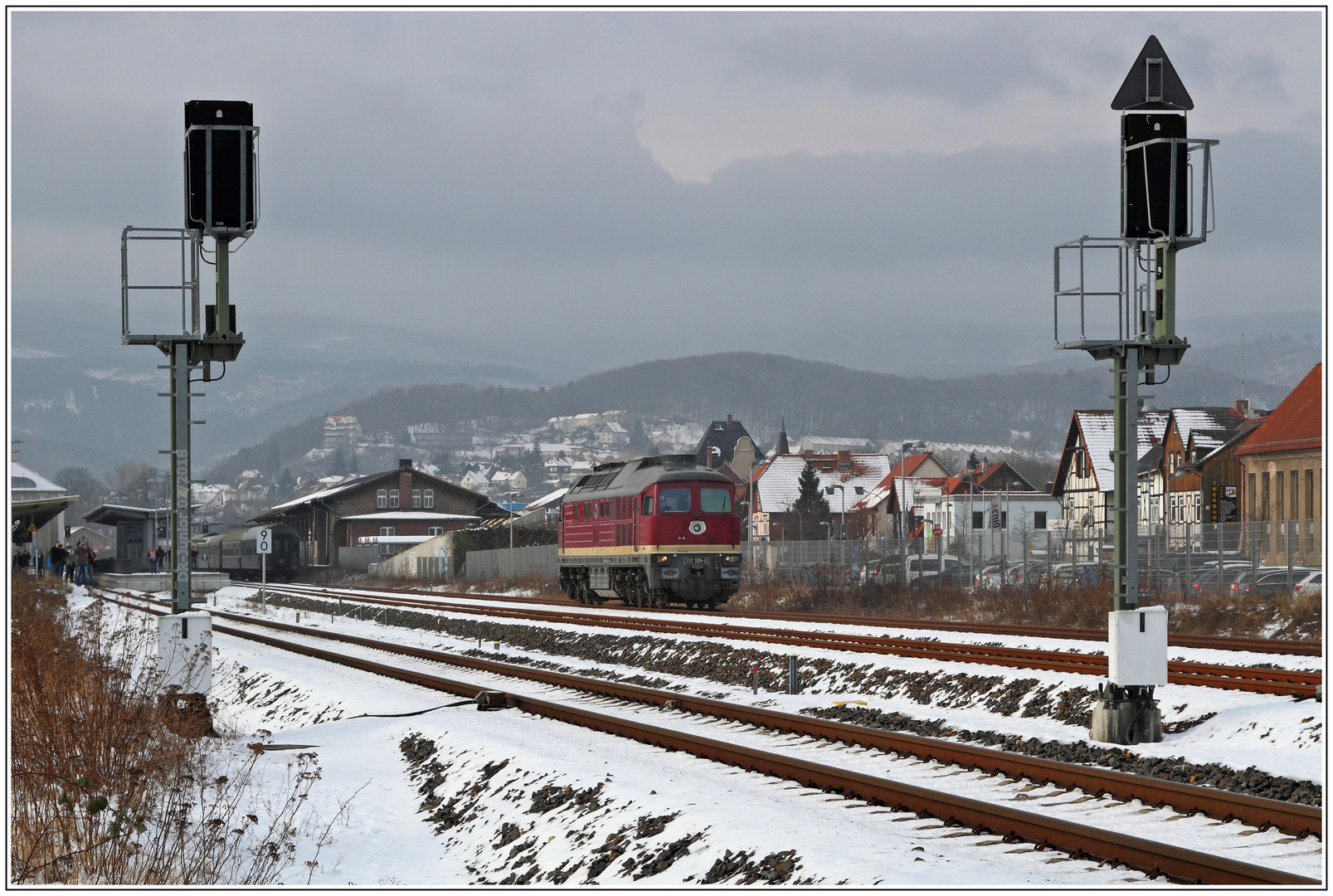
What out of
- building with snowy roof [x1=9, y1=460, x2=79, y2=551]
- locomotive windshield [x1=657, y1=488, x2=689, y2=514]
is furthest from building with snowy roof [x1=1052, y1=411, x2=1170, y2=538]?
building with snowy roof [x1=9, y1=460, x2=79, y2=551]

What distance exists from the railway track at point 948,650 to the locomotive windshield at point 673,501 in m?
2.77

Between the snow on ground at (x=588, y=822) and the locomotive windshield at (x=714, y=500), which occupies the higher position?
the locomotive windshield at (x=714, y=500)

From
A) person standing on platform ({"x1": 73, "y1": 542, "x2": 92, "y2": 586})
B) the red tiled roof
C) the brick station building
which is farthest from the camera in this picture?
the brick station building

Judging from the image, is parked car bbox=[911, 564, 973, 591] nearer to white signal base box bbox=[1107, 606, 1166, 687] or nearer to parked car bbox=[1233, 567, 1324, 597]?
parked car bbox=[1233, 567, 1324, 597]

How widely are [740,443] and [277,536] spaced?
341 ft

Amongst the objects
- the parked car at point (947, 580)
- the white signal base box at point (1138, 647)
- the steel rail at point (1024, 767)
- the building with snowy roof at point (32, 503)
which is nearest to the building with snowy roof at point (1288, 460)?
the parked car at point (947, 580)

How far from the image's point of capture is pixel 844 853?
27.0 ft

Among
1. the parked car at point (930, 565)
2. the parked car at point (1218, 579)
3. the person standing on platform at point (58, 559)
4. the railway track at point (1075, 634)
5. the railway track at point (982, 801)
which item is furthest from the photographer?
the person standing on platform at point (58, 559)

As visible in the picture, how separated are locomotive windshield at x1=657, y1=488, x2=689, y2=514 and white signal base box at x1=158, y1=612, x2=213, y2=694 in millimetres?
19040

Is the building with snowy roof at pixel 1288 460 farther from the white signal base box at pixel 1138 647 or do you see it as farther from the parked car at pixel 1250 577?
the white signal base box at pixel 1138 647

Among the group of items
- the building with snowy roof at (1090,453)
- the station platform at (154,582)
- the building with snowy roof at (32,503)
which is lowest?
the station platform at (154,582)

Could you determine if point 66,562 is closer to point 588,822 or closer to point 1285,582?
point 1285,582

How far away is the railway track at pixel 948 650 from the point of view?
15.2 metres

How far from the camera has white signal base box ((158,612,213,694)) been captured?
1450cm
